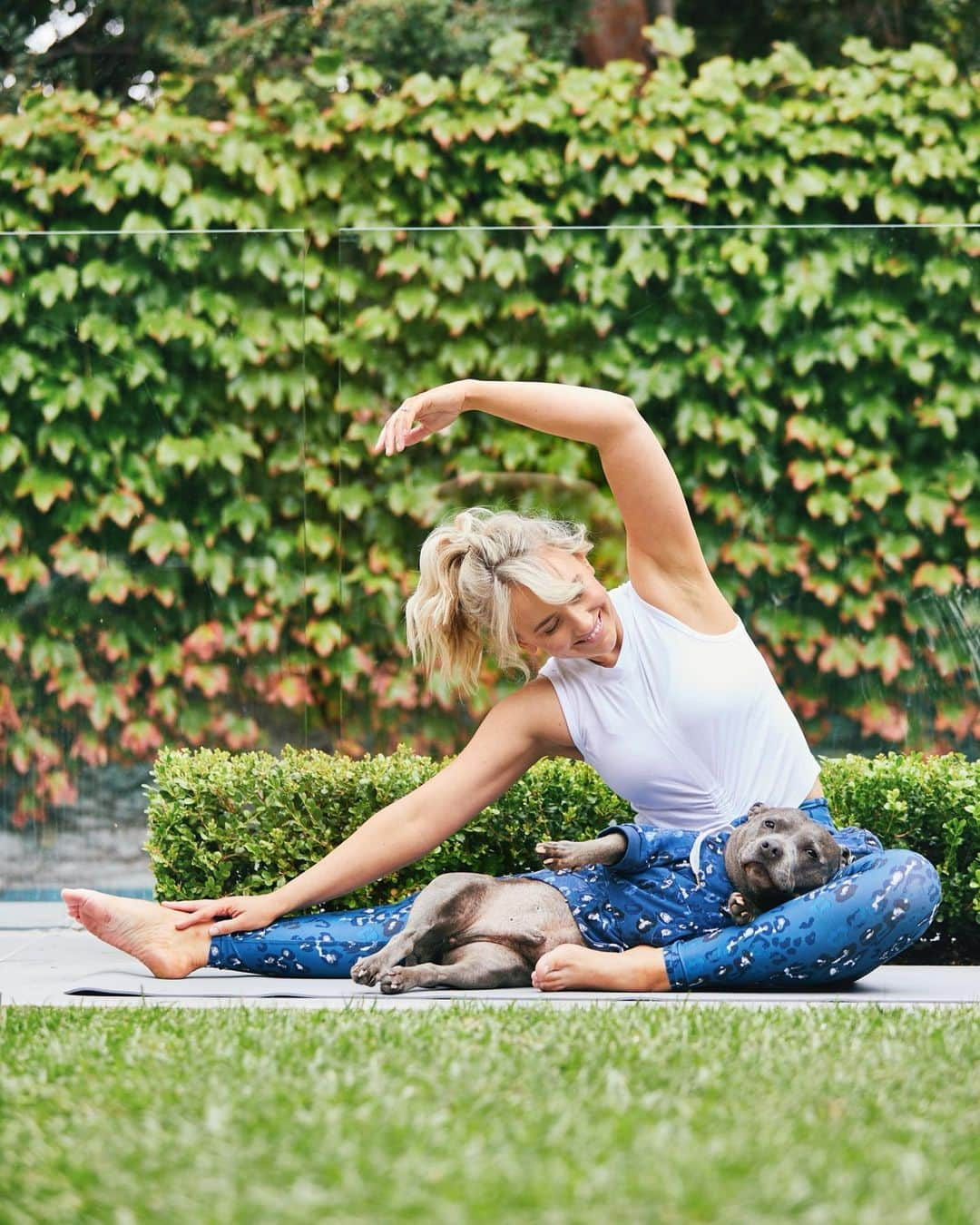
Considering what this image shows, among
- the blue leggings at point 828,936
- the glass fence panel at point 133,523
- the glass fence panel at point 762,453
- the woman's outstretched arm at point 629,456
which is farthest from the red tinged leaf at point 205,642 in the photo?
the blue leggings at point 828,936

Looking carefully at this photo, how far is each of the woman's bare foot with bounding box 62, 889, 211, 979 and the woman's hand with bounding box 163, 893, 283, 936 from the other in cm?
3

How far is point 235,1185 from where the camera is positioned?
2.06m

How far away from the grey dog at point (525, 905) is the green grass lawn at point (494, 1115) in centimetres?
32

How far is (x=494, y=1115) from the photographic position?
7.85ft

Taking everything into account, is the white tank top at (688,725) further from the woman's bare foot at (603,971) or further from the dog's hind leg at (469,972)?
the dog's hind leg at (469,972)

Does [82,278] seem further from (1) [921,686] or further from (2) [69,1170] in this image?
(2) [69,1170]

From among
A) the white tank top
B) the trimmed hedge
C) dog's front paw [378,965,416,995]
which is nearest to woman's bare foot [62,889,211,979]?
dog's front paw [378,965,416,995]

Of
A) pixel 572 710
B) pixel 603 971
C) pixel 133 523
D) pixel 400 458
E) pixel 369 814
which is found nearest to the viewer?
pixel 603 971

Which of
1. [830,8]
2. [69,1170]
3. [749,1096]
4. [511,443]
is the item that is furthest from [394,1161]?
[830,8]

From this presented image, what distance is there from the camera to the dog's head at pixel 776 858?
136 inches

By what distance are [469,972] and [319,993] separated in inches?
14.4

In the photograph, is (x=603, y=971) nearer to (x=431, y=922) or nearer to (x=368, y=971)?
(x=431, y=922)

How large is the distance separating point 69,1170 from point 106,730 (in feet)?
10.6

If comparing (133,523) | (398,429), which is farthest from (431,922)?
(133,523)
